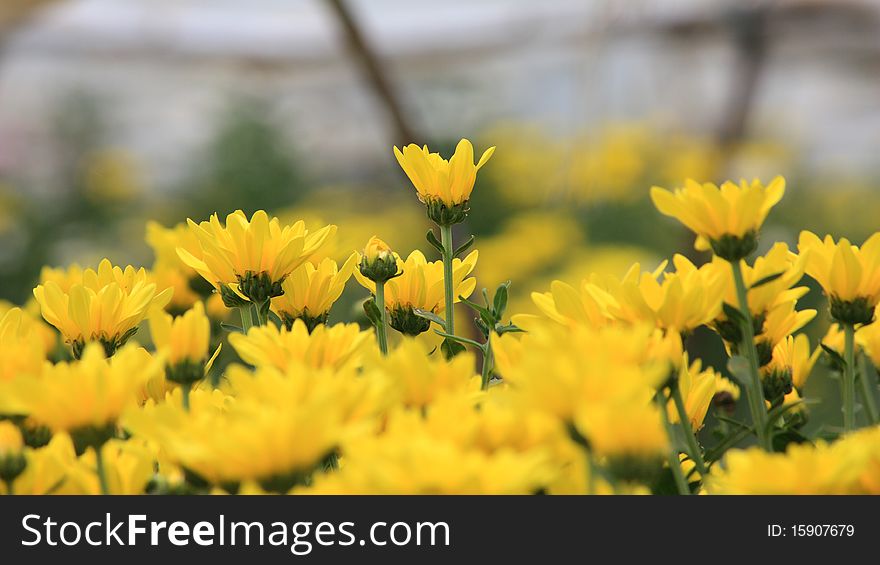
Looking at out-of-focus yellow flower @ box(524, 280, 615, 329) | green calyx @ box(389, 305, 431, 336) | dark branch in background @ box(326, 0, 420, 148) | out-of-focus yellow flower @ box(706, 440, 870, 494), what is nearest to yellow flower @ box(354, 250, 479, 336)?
green calyx @ box(389, 305, 431, 336)

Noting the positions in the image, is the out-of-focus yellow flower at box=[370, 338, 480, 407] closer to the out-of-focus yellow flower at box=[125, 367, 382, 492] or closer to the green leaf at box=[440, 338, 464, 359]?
the out-of-focus yellow flower at box=[125, 367, 382, 492]

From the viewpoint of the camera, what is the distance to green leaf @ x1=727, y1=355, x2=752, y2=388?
437 millimetres

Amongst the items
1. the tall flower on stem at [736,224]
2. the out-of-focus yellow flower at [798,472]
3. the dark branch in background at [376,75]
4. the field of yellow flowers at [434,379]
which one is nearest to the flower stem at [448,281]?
the field of yellow flowers at [434,379]

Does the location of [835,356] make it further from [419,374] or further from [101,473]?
[101,473]

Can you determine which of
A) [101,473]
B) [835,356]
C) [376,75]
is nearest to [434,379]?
[101,473]

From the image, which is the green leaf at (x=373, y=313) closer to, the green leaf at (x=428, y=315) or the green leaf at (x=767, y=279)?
the green leaf at (x=428, y=315)

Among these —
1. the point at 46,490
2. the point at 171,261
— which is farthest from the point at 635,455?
the point at 171,261

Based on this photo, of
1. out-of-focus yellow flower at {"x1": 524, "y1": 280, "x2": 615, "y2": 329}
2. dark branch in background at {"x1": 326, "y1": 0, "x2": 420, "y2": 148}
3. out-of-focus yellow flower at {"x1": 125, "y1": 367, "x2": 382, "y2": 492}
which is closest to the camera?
out-of-focus yellow flower at {"x1": 125, "y1": 367, "x2": 382, "y2": 492}

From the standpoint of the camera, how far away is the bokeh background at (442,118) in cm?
245

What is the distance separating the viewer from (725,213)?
0.45m

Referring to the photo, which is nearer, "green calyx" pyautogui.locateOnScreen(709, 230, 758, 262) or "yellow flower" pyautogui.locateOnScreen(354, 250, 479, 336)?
"green calyx" pyautogui.locateOnScreen(709, 230, 758, 262)
